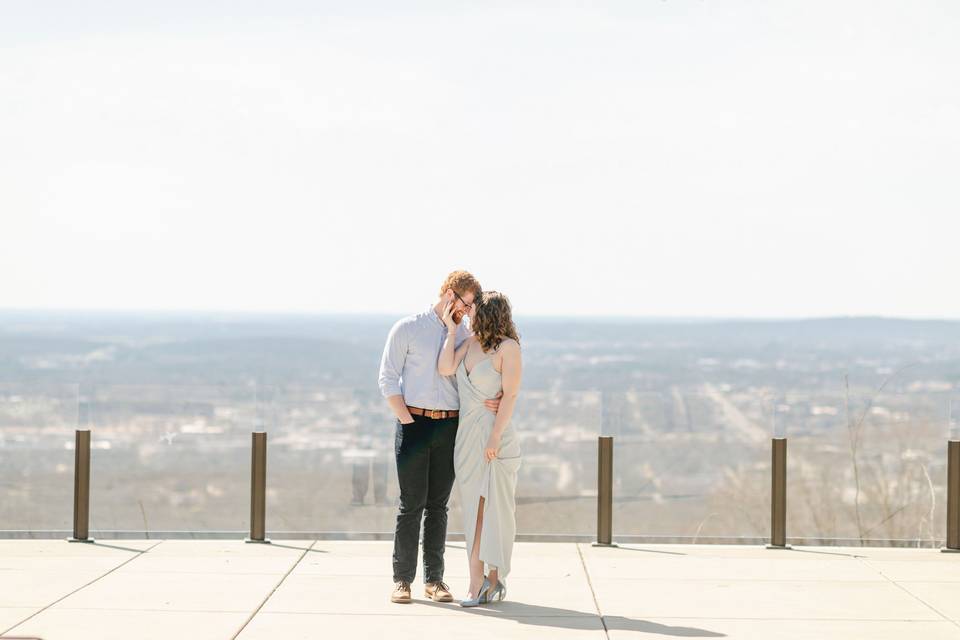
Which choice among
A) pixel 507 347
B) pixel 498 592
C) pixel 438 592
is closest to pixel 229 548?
pixel 438 592

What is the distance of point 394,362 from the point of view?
812cm

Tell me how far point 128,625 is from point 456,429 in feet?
7.06

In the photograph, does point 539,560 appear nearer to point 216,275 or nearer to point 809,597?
point 809,597

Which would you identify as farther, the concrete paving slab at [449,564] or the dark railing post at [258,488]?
the dark railing post at [258,488]

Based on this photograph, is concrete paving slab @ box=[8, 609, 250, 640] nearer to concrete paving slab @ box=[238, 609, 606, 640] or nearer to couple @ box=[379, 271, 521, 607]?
concrete paving slab @ box=[238, 609, 606, 640]

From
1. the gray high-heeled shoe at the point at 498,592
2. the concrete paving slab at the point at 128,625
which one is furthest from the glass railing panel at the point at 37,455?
the gray high-heeled shoe at the point at 498,592

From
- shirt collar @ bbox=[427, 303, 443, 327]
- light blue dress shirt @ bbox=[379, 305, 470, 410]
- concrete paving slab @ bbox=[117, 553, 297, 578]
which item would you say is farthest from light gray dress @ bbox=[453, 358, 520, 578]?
concrete paving slab @ bbox=[117, 553, 297, 578]

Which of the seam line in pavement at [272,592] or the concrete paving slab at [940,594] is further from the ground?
the concrete paving slab at [940,594]

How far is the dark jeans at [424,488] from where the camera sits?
8.16 metres

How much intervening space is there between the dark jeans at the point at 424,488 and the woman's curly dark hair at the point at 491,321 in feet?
1.92

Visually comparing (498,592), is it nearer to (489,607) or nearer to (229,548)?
(489,607)

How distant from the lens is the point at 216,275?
4855 inches

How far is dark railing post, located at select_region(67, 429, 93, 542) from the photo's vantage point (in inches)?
404

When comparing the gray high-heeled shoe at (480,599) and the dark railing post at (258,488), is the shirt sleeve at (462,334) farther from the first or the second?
the dark railing post at (258,488)
